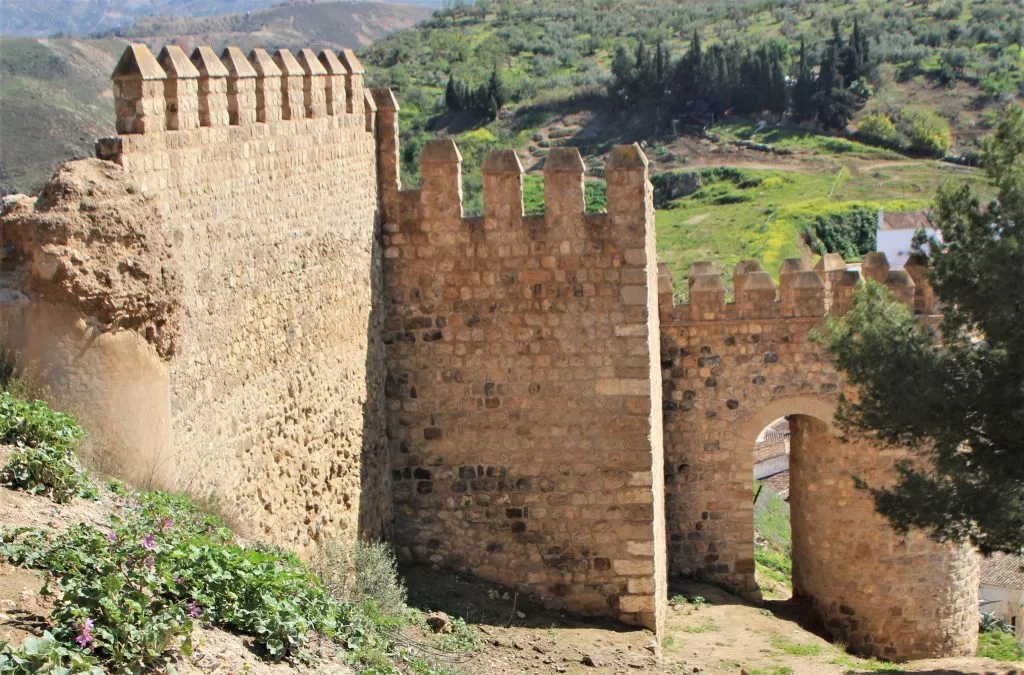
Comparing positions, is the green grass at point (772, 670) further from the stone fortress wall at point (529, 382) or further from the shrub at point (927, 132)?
the shrub at point (927, 132)

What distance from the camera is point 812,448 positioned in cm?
1347

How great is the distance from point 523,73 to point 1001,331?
61.8m

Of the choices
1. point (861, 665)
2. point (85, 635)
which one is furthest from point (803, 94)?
point (85, 635)

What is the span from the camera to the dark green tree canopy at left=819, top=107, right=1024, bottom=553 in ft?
31.4

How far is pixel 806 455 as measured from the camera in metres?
13.6

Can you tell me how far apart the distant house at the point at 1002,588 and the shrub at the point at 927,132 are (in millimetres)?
34026

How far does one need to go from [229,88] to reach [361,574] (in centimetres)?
349

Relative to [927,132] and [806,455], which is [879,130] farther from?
[806,455]

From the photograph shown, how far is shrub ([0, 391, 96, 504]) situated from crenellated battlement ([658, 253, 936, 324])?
713 cm

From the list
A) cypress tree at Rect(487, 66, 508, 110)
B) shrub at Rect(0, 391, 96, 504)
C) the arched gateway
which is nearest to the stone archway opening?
the arched gateway

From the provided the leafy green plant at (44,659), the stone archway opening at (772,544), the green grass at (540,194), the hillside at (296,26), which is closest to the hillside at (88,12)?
the hillside at (296,26)

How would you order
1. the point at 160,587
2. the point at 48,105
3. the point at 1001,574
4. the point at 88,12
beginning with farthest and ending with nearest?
1. the point at 88,12
2. the point at 48,105
3. the point at 1001,574
4. the point at 160,587

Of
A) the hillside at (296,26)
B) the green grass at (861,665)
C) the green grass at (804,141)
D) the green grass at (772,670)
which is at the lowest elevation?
the green grass at (861,665)

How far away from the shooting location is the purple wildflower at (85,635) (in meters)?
5.42
